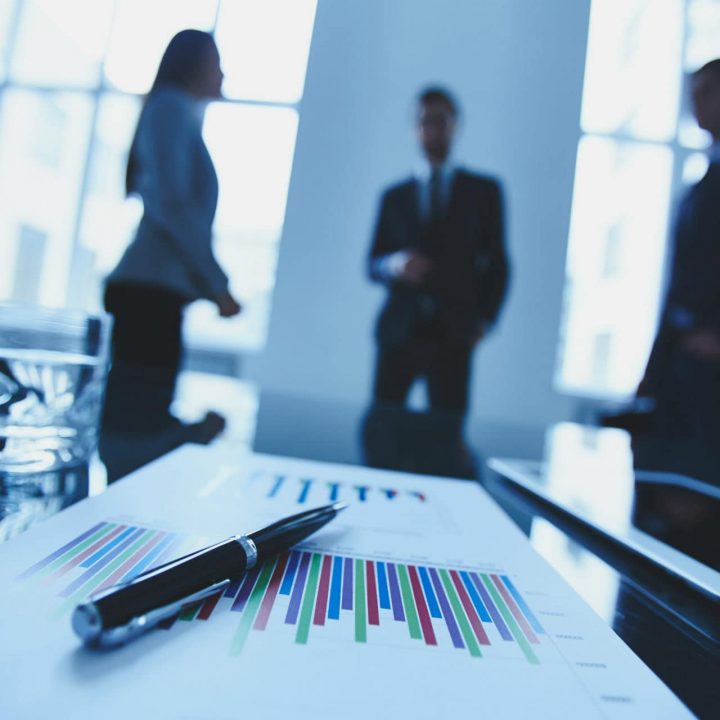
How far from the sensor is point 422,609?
203mm

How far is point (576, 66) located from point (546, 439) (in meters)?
1.35

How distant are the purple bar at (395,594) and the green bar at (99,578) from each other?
11cm

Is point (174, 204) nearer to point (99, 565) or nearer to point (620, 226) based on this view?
point (99, 565)

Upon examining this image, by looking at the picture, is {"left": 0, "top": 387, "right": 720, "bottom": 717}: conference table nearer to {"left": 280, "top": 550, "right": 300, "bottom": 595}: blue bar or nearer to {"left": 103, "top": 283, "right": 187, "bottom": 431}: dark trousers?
{"left": 280, "top": 550, "right": 300, "bottom": 595}: blue bar

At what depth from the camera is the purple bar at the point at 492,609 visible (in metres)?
0.19

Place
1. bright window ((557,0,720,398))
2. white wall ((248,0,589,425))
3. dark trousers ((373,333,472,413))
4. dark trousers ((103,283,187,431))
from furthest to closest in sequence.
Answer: bright window ((557,0,720,398)) < white wall ((248,0,589,425)) < dark trousers ((373,333,472,413)) < dark trousers ((103,283,187,431))

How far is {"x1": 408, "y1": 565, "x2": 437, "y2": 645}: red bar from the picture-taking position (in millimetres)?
183

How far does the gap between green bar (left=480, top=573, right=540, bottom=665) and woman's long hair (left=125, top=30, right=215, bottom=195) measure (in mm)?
1206

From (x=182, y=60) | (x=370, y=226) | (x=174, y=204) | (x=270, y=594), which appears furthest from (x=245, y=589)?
(x=370, y=226)

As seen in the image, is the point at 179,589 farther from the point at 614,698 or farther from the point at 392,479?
the point at 392,479

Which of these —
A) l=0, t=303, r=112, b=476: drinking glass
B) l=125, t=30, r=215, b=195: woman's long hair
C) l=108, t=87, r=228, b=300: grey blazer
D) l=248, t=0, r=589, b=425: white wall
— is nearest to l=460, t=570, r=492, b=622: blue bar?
l=0, t=303, r=112, b=476: drinking glass

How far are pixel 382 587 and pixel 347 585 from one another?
2 centimetres

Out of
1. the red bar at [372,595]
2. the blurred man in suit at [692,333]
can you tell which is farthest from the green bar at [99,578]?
the blurred man in suit at [692,333]

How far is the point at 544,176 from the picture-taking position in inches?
91.1
